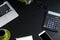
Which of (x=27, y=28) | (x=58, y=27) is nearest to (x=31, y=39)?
(x=27, y=28)

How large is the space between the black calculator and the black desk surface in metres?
0.04

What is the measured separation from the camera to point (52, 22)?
1277 mm

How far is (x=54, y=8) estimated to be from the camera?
134cm

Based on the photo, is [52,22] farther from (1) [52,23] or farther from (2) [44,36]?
(2) [44,36]

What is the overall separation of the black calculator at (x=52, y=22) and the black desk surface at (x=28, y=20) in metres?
0.04

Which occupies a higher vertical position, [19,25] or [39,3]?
[39,3]

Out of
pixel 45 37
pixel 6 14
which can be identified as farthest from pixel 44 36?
pixel 6 14

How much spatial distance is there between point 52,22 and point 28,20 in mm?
157

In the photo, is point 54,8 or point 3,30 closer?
point 3,30

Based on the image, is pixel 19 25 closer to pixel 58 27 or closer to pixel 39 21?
pixel 39 21

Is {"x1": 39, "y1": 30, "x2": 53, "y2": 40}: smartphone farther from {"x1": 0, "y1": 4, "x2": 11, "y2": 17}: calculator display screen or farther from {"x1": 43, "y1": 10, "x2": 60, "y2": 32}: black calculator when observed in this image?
{"x1": 0, "y1": 4, "x2": 11, "y2": 17}: calculator display screen

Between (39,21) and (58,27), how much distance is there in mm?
129

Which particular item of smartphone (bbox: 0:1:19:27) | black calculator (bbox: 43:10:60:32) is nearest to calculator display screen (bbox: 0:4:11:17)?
smartphone (bbox: 0:1:19:27)

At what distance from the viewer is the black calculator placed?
126cm
